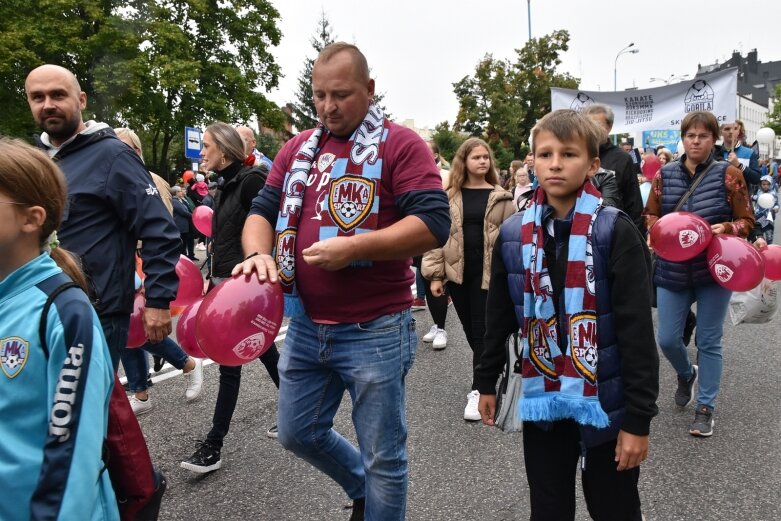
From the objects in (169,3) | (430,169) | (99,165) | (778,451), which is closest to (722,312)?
(778,451)

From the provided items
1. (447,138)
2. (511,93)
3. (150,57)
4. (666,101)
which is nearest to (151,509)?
(666,101)

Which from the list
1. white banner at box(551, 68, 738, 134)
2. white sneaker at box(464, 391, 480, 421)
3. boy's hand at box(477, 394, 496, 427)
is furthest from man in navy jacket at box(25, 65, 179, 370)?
white banner at box(551, 68, 738, 134)

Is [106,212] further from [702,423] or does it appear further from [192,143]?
[192,143]

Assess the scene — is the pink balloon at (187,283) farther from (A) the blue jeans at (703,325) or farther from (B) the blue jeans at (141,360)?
(A) the blue jeans at (703,325)

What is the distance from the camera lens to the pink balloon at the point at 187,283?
4238mm

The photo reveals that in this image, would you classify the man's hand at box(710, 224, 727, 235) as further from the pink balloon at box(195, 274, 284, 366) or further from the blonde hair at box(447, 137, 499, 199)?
the pink balloon at box(195, 274, 284, 366)

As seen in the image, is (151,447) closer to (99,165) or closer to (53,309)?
(99,165)

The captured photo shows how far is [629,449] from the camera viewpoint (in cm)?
192

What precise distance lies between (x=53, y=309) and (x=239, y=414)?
3045 mm

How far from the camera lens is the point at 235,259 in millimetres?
3785

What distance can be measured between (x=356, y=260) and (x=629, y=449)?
108 cm

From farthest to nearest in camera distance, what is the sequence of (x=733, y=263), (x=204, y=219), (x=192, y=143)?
1. (x=192, y=143)
2. (x=204, y=219)
3. (x=733, y=263)

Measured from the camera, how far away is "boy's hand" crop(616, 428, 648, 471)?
1.92 metres

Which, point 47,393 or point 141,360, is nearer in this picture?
point 47,393
